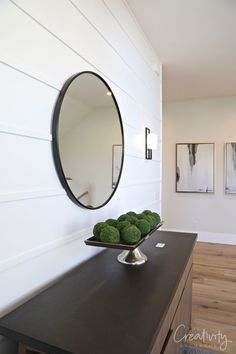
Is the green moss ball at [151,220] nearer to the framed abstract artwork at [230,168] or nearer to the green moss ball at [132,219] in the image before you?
the green moss ball at [132,219]

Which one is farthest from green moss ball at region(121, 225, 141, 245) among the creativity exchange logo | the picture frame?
the creativity exchange logo

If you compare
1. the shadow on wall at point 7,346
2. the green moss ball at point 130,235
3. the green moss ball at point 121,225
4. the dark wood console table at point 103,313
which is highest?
the green moss ball at point 121,225

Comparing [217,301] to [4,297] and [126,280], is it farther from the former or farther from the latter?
[4,297]

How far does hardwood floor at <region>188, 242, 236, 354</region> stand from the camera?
2010 millimetres

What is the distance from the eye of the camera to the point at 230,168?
181 inches

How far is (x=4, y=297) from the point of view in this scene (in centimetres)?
95

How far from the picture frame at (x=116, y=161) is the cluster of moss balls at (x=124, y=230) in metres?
0.40

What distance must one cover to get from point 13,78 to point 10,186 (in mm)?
422

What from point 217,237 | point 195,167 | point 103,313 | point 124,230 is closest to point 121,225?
point 124,230

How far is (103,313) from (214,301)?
2.14m

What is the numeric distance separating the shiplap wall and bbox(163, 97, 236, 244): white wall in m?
3.45

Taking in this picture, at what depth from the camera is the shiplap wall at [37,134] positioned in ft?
3.16

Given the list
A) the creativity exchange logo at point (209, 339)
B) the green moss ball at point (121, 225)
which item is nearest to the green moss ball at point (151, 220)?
the green moss ball at point (121, 225)

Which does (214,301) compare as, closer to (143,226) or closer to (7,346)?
(143,226)
